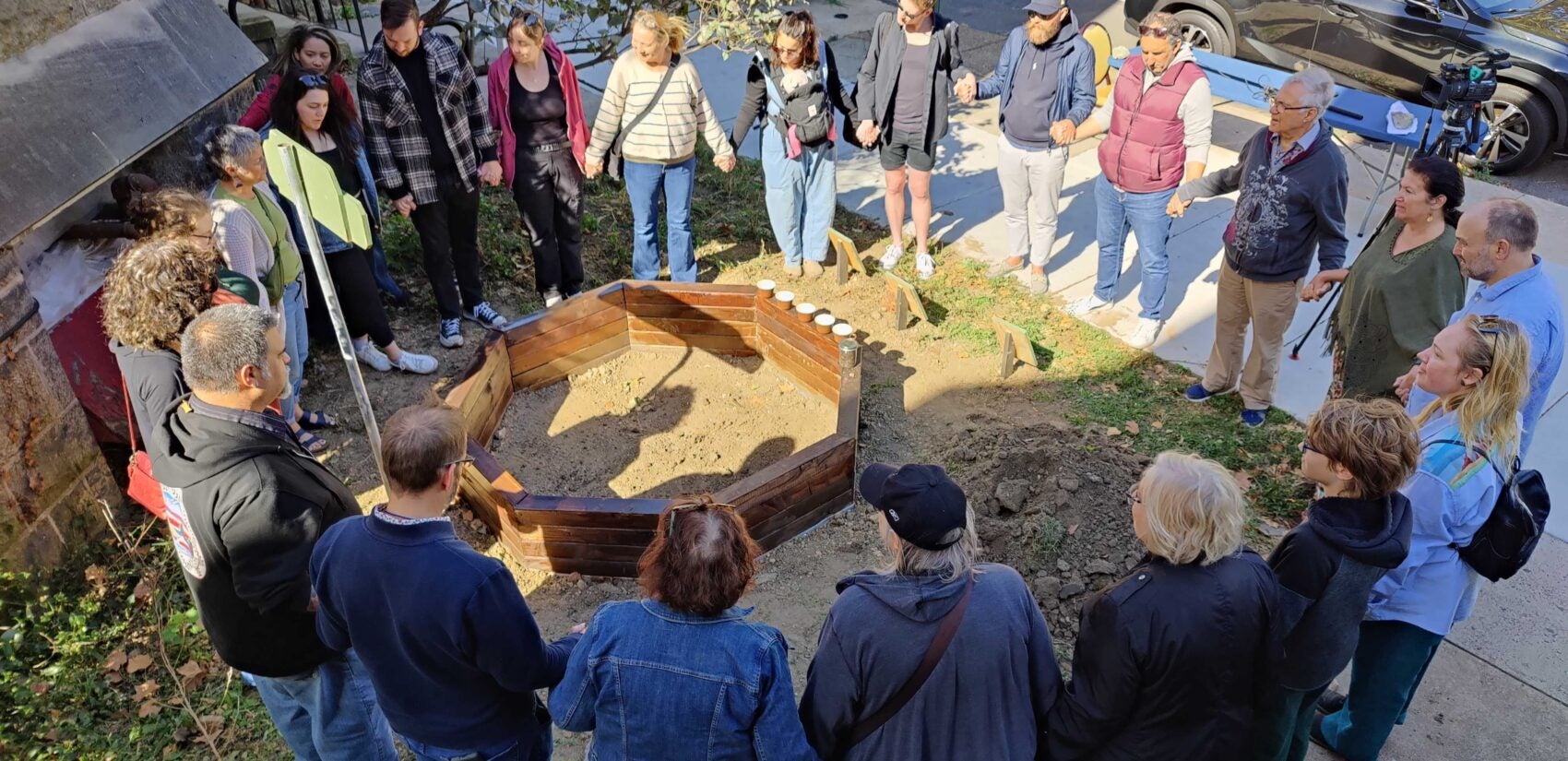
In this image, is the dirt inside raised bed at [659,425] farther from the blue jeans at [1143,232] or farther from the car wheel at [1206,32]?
the car wheel at [1206,32]

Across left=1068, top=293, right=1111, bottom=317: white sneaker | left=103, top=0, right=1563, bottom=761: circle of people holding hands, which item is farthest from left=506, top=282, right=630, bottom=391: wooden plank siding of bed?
left=1068, top=293, right=1111, bottom=317: white sneaker

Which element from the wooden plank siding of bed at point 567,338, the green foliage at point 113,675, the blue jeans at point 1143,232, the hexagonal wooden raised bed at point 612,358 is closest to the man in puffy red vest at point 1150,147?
the blue jeans at point 1143,232

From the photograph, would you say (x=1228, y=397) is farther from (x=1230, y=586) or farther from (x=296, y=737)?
(x=296, y=737)

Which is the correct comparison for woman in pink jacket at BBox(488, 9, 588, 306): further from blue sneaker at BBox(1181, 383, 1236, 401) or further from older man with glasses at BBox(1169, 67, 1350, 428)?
blue sneaker at BBox(1181, 383, 1236, 401)

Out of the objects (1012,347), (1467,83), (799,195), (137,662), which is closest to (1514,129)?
(1467,83)

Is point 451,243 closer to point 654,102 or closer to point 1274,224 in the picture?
point 654,102

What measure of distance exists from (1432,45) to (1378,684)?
6899 mm

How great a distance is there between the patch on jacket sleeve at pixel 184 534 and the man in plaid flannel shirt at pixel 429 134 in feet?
9.58

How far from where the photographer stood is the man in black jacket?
2.66 metres

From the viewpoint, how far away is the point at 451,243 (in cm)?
589

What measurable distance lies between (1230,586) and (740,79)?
27.4ft

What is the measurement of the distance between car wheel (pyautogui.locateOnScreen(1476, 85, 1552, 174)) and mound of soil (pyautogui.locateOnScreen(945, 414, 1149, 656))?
17.4ft

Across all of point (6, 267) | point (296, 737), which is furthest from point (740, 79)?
point (296, 737)

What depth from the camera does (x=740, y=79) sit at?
32.6 feet
